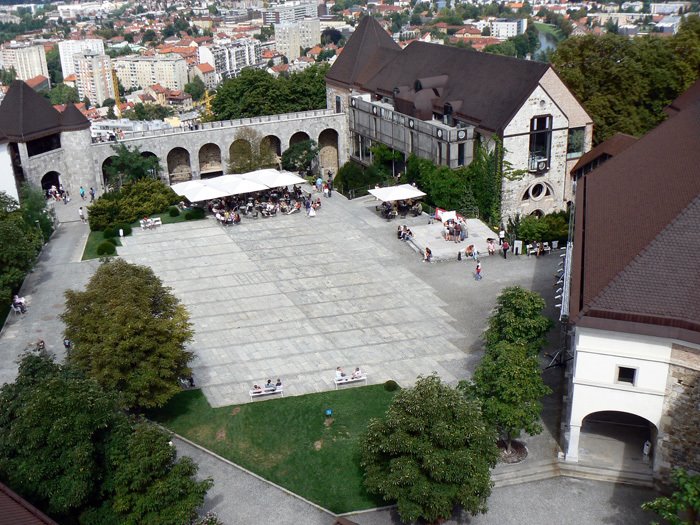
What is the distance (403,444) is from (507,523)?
4.96m

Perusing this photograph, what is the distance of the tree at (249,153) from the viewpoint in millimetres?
63031

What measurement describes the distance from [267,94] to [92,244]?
28.5 metres

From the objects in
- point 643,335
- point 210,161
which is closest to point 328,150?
point 210,161

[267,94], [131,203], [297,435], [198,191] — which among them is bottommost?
[297,435]

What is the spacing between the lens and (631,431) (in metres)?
29.3

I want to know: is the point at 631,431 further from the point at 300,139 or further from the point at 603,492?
the point at 300,139

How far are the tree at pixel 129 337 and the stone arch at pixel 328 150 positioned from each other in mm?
42334

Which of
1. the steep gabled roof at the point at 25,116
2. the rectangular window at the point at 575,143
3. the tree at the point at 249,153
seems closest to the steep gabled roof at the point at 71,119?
the steep gabled roof at the point at 25,116

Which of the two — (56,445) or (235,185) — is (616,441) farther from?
(235,185)

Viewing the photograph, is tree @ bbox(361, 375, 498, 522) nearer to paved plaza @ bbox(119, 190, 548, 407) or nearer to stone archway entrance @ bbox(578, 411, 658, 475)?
stone archway entrance @ bbox(578, 411, 658, 475)

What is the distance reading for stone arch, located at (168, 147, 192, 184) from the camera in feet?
223

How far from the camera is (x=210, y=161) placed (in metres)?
69.6

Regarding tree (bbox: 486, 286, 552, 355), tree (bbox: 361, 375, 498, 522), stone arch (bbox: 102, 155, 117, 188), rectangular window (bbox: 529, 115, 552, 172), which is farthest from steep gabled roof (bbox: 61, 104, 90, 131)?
tree (bbox: 361, 375, 498, 522)

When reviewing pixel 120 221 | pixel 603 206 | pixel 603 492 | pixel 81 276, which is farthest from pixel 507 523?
pixel 120 221
